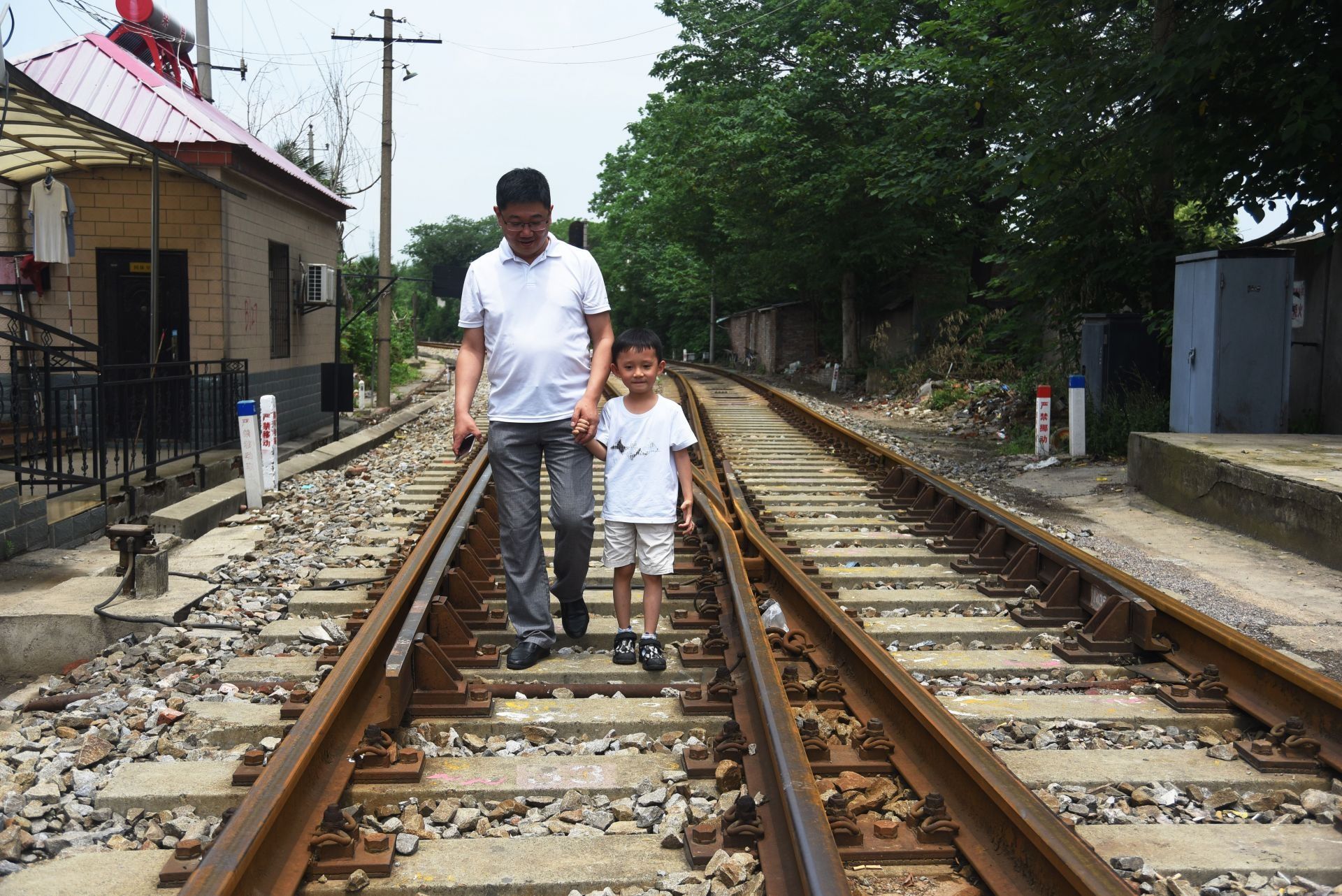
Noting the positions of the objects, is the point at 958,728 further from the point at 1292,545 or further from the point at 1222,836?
the point at 1292,545

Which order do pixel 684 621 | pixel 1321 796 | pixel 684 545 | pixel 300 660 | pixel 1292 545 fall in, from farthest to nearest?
pixel 1292 545 < pixel 684 545 < pixel 684 621 < pixel 300 660 < pixel 1321 796

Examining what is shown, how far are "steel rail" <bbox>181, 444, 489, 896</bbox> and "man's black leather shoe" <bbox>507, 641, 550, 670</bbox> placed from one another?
0.45m

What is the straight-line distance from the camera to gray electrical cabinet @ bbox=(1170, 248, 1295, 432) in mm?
9641

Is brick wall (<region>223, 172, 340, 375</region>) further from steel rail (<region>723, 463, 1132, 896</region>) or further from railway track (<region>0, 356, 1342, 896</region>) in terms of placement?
steel rail (<region>723, 463, 1132, 896</region>)

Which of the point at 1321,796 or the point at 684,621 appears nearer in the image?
the point at 1321,796

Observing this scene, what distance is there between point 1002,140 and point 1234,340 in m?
6.37

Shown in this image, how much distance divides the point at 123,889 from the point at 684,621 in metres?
2.66

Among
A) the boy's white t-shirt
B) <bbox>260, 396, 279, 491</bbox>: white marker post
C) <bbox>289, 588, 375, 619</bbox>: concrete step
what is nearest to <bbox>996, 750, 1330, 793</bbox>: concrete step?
the boy's white t-shirt

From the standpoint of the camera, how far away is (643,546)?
4.71 m

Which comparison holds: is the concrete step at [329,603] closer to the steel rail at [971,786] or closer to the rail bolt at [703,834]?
the steel rail at [971,786]

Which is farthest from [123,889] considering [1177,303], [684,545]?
[1177,303]

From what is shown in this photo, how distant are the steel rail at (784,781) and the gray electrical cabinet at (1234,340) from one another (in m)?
6.66

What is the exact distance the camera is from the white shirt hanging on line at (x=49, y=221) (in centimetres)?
1074

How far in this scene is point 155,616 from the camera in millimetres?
5328
